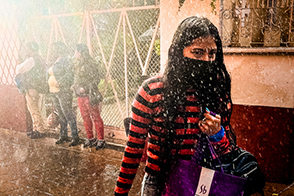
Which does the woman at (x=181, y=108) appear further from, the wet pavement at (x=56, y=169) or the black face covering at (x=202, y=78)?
the wet pavement at (x=56, y=169)

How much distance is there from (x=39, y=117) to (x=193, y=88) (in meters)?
6.59

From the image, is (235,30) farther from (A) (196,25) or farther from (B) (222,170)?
(B) (222,170)

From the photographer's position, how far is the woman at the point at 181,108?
1974mm

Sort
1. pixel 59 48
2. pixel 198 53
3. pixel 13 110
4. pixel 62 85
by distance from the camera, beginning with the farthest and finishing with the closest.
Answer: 1. pixel 13 110
2. pixel 62 85
3. pixel 59 48
4. pixel 198 53

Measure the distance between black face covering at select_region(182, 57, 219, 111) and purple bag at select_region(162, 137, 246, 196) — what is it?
35cm

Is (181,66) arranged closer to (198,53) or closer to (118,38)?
(198,53)

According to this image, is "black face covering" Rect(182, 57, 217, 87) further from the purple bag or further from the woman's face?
the purple bag

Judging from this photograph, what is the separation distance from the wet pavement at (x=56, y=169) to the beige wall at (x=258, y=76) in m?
2.41

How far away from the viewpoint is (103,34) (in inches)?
294

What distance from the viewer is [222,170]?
1768 millimetres

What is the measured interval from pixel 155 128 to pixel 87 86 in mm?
4449

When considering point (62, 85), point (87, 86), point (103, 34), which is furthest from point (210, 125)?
point (103, 34)

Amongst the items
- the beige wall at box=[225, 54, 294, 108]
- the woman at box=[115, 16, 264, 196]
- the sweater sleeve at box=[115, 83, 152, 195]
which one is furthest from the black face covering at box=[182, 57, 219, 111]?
the beige wall at box=[225, 54, 294, 108]

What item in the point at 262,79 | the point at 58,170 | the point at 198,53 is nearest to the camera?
the point at 198,53
